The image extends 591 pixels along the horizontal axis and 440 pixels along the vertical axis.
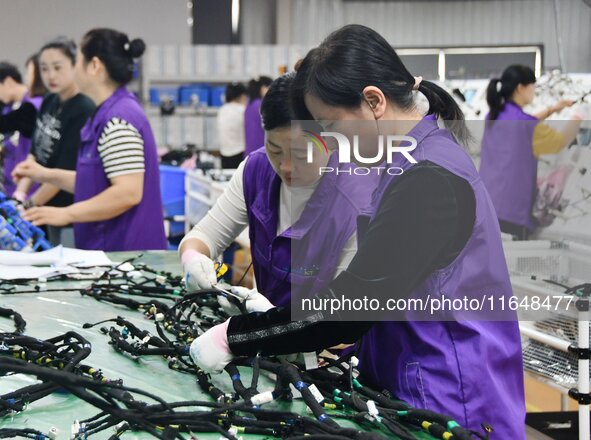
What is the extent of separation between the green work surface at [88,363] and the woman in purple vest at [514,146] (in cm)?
283

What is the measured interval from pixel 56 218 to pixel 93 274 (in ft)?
1.58

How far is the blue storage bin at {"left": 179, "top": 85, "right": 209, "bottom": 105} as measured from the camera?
321 inches

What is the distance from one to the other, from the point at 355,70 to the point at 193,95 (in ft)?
23.2

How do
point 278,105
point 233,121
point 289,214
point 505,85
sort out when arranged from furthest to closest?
point 233,121 < point 505,85 < point 289,214 < point 278,105

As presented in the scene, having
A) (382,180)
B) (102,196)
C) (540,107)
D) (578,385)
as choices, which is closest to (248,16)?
(540,107)

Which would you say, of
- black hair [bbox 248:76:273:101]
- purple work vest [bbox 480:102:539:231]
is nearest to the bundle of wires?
purple work vest [bbox 480:102:539:231]

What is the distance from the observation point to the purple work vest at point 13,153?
13.8 feet

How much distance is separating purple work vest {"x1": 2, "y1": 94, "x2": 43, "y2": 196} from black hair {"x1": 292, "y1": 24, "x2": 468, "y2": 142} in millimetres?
3140

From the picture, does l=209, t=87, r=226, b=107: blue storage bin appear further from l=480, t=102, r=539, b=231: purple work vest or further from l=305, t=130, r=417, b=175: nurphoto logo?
l=305, t=130, r=417, b=175: nurphoto logo

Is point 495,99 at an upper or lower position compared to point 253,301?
upper

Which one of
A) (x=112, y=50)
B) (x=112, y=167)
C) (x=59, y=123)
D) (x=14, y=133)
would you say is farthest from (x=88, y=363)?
(x=14, y=133)

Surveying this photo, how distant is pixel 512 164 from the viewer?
4301 millimetres

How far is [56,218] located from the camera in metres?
2.63

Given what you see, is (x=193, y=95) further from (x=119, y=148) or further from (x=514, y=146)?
(x=119, y=148)
